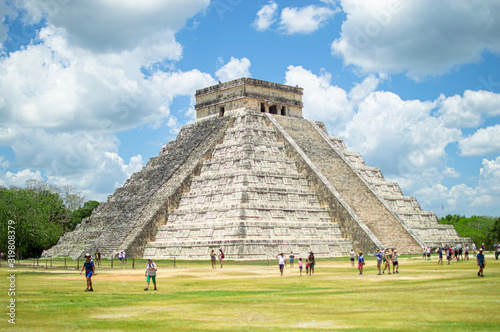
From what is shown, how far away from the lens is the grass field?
37.0 ft

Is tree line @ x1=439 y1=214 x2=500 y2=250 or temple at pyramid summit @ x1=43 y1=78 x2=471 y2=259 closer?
temple at pyramid summit @ x1=43 y1=78 x2=471 y2=259

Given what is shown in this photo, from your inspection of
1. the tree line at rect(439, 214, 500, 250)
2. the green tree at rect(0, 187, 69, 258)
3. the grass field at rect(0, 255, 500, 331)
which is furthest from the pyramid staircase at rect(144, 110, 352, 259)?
the tree line at rect(439, 214, 500, 250)

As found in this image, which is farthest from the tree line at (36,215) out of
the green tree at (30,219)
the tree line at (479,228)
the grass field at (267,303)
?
the tree line at (479,228)

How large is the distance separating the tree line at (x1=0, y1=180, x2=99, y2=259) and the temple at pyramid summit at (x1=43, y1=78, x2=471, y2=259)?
4113 mm

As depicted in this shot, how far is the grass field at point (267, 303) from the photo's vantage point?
444 inches

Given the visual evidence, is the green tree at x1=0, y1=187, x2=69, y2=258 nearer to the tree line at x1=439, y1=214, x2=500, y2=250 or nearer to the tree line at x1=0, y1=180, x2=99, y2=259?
the tree line at x1=0, y1=180, x2=99, y2=259

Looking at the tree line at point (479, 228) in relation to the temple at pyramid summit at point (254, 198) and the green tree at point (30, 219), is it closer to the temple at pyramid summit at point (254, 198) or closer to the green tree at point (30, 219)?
the temple at pyramid summit at point (254, 198)

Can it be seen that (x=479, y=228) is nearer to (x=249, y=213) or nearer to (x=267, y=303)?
(x=249, y=213)

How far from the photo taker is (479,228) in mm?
77438

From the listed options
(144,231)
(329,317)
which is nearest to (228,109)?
(144,231)

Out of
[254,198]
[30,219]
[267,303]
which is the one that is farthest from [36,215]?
[267,303]

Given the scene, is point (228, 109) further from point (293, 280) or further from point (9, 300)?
point (9, 300)

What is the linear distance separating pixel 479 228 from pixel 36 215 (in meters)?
56.1

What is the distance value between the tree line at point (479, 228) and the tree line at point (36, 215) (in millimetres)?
38772
